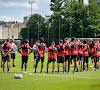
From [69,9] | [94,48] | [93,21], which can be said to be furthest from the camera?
[69,9]

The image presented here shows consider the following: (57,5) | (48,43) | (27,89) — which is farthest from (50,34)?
(27,89)

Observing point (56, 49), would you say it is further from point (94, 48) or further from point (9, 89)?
point (9, 89)

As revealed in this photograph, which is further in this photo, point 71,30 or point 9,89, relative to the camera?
point 71,30

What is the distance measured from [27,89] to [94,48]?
8.06m

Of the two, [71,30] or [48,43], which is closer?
[48,43]

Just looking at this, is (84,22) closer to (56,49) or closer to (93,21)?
(93,21)

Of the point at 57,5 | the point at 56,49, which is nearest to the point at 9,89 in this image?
the point at 56,49

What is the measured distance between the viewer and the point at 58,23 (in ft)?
159

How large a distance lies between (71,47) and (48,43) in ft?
90.9

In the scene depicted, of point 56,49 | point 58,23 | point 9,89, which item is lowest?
point 9,89

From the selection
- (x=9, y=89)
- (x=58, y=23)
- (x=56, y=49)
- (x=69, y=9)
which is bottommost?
(x=9, y=89)

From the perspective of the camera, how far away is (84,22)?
47.1m

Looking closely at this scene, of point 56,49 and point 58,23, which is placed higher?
point 58,23

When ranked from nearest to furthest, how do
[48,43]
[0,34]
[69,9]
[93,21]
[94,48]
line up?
[94,48], [48,43], [93,21], [69,9], [0,34]
